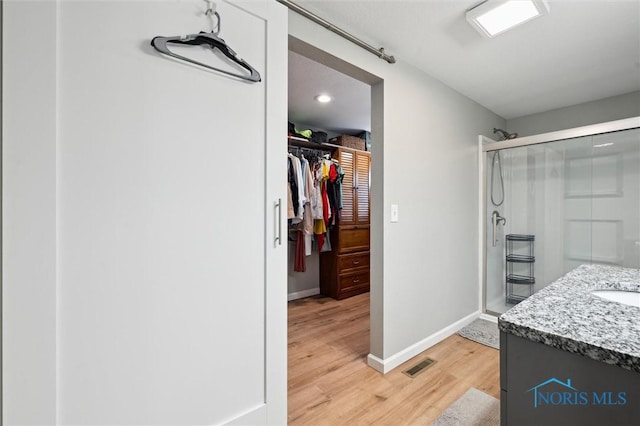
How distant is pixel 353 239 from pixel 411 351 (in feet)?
5.92

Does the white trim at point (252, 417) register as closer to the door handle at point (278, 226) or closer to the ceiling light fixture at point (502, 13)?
the door handle at point (278, 226)

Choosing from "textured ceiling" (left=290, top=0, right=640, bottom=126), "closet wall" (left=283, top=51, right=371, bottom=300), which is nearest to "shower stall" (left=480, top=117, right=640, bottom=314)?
"textured ceiling" (left=290, top=0, right=640, bottom=126)

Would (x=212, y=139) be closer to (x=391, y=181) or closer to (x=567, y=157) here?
(x=391, y=181)

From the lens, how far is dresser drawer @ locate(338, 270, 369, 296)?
147 inches

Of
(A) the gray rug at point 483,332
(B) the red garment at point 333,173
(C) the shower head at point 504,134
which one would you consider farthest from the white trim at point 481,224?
(B) the red garment at point 333,173

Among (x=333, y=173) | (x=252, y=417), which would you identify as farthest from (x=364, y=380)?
(x=333, y=173)

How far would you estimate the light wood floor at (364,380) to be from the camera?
1.62 m

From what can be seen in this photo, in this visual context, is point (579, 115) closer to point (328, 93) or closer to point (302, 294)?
point (328, 93)

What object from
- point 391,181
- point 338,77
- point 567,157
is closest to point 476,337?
point 391,181

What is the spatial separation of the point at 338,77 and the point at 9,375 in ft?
8.52

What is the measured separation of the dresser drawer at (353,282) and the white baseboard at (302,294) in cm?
43

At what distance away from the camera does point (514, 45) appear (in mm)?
1979

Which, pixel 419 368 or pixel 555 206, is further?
pixel 555 206

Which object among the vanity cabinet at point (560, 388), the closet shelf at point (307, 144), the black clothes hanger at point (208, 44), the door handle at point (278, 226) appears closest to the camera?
the vanity cabinet at point (560, 388)
